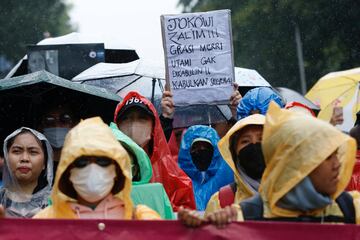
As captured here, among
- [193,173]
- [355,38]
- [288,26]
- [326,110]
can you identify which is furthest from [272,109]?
[288,26]

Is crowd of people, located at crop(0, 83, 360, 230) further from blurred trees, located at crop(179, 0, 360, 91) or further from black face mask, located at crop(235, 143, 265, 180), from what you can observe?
blurred trees, located at crop(179, 0, 360, 91)

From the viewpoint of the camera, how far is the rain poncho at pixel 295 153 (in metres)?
5.20

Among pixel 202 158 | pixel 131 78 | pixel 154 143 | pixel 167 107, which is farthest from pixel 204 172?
pixel 131 78

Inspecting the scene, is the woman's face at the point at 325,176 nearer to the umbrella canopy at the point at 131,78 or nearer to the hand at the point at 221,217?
the hand at the point at 221,217

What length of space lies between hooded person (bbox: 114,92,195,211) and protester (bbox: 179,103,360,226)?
1885 mm

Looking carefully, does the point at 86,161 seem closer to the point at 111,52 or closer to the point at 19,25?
the point at 111,52

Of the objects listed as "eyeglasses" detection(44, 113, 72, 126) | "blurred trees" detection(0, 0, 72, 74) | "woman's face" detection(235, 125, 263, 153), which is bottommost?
"woman's face" detection(235, 125, 263, 153)

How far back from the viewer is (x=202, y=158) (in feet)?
26.8

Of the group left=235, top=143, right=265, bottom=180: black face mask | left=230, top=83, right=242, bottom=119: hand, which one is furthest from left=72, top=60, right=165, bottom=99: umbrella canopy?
left=235, top=143, right=265, bottom=180: black face mask

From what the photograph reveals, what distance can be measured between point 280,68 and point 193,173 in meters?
15.5

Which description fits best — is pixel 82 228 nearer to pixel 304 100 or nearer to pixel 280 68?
pixel 304 100

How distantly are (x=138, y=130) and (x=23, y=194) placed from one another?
1081mm

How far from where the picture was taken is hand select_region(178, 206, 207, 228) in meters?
5.12

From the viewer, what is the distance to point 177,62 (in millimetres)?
8406
